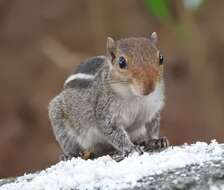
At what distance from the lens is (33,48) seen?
8.53 meters

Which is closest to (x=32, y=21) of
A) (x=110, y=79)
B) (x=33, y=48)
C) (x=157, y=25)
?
(x=33, y=48)

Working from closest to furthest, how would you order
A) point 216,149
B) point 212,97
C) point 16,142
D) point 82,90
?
point 216,149
point 82,90
point 212,97
point 16,142

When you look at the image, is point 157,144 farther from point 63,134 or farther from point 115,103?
point 63,134

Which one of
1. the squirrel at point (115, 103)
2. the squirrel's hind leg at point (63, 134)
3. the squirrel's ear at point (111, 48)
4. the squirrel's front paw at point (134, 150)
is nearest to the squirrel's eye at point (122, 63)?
the squirrel at point (115, 103)

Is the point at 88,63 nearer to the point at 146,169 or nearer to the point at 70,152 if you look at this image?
the point at 70,152

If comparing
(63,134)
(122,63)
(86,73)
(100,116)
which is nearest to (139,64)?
(122,63)

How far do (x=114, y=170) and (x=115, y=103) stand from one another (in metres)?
0.92

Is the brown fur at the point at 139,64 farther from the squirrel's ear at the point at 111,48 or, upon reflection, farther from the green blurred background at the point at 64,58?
the green blurred background at the point at 64,58

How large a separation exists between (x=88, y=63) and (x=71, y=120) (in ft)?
1.29

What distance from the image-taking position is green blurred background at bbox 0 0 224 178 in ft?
26.1

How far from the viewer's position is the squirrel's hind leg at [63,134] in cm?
512

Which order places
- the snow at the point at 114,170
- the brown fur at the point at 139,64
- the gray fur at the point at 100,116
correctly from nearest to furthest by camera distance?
1. the snow at the point at 114,170
2. the brown fur at the point at 139,64
3. the gray fur at the point at 100,116

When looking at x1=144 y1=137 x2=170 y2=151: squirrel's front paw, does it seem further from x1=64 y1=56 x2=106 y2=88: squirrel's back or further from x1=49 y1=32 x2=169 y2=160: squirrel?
x1=64 y1=56 x2=106 y2=88: squirrel's back

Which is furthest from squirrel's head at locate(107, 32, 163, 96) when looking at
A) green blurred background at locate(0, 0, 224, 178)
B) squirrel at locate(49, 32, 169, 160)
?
green blurred background at locate(0, 0, 224, 178)
